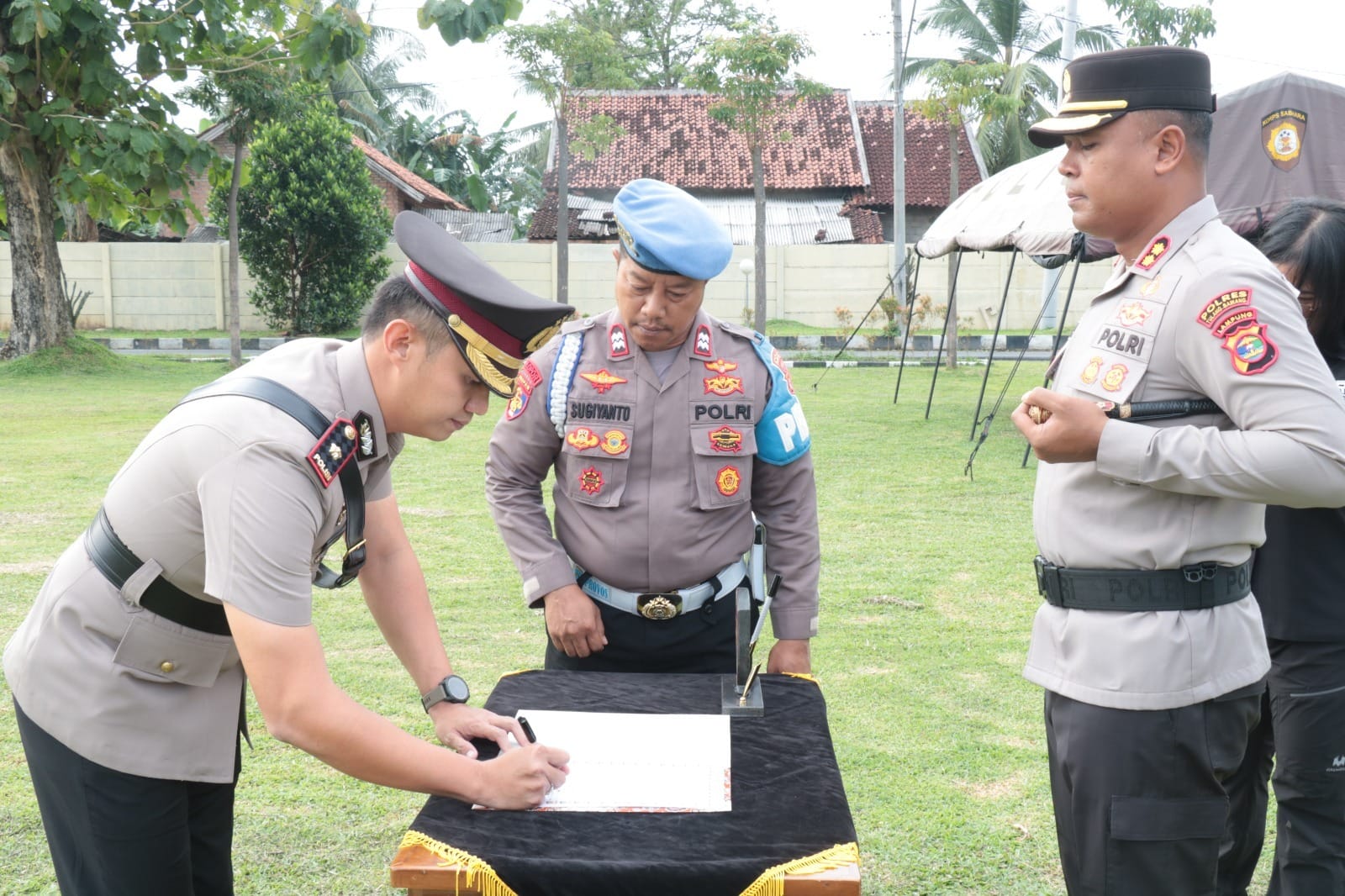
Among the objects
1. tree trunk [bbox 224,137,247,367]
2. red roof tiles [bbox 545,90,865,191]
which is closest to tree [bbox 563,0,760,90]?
red roof tiles [bbox 545,90,865,191]

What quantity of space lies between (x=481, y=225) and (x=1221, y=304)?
32.3m

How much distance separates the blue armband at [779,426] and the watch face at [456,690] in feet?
3.01

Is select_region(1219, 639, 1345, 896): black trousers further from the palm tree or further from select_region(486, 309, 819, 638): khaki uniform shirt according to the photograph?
the palm tree

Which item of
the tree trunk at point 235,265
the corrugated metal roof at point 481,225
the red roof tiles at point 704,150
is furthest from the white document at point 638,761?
the corrugated metal roof at point 481,225

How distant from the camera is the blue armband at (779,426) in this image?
2658 millimetres

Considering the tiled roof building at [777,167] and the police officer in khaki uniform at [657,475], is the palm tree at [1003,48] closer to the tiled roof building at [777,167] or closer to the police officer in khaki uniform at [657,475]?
the tiled roof building at [777,167]

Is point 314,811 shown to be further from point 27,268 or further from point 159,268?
point 159,268

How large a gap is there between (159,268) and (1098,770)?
23.0m

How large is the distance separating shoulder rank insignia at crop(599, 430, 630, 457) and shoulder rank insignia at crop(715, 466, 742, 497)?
0.21 meters

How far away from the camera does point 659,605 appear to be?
102 inches

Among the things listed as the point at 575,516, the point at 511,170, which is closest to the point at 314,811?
the point at 575,516

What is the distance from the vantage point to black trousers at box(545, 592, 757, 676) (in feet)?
8.61

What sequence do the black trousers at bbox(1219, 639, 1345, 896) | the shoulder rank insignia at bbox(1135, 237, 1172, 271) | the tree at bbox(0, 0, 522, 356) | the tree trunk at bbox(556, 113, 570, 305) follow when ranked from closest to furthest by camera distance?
the shoulder rank insignia at bbox(1135, 237, 1172, 271) → the black trousers at bbox(1219, 639, 1345, 896) → the tree at bbox(0, 0, 522, 356) → the tree trunk at bbox(556, 113, 570, 305)

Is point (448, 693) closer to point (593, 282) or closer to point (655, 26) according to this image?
point (593, 282)
